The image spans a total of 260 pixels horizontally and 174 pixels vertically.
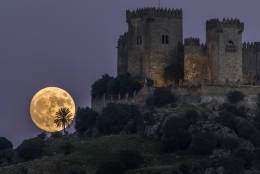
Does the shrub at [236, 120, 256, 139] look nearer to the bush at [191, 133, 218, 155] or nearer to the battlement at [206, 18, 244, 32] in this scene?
the bush at [191, 133, 218, 155]

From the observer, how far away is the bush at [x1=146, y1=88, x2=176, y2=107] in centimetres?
13250

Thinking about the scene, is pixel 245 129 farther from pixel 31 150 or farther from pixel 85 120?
pixel 31 150

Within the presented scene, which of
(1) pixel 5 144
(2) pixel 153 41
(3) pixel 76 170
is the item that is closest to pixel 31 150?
(3) pixel 76 170

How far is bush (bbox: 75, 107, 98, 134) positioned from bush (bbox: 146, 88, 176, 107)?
438 inches

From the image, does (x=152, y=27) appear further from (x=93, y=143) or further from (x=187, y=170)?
(x=187, y=170)

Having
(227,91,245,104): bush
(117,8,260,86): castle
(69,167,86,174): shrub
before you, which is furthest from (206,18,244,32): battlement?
(69,167,86,174): shrub

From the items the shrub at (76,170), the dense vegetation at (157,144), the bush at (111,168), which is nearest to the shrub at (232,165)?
the dense vegetation at (157,144)

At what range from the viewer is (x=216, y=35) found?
445ft

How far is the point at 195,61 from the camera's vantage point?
137375 mm

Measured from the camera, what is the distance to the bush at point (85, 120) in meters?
140

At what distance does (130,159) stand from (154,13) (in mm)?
31492

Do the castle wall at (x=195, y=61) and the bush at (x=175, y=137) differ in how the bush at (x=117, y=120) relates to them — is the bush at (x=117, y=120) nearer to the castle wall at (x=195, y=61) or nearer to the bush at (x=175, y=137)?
the bush at (x=175, y=137)

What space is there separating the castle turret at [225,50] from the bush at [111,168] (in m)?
25.8

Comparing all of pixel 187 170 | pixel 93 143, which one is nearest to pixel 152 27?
pixel 93 143
